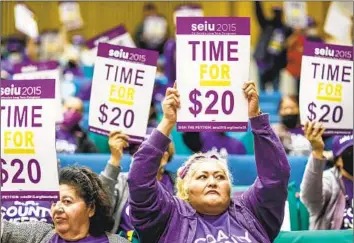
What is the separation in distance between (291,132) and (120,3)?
11088mm

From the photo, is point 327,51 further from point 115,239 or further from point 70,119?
point 70,119

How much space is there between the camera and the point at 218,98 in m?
4.95

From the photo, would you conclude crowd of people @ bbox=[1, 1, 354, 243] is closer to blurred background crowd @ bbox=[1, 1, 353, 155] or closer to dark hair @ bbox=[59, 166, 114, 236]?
dark hair @ bbox=[59, 166, 114, 236]

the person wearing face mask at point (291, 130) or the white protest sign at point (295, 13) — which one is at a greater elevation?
the white protest sign at point (295, 13)

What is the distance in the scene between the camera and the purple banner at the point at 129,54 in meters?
5.91

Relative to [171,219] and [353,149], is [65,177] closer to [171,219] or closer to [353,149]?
[171,219]

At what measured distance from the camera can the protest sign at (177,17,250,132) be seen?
4930 mm

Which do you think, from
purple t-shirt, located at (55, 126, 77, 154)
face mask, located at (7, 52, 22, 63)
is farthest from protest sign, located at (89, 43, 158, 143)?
Result: face mask, located at (7, 52, 22, 63)

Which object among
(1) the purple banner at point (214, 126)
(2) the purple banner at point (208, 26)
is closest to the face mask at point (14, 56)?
(2) the purple banner at point (208, 26)

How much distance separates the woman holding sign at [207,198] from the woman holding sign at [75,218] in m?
0.28

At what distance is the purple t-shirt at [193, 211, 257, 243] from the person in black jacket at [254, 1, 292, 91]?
32.5ft

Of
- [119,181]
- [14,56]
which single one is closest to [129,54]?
[119,181]

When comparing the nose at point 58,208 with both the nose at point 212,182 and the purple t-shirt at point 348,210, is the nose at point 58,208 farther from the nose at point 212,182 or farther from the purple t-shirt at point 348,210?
the purple t-shirt at point 348,210

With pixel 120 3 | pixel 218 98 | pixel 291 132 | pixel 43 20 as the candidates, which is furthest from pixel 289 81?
pixel 218 98
